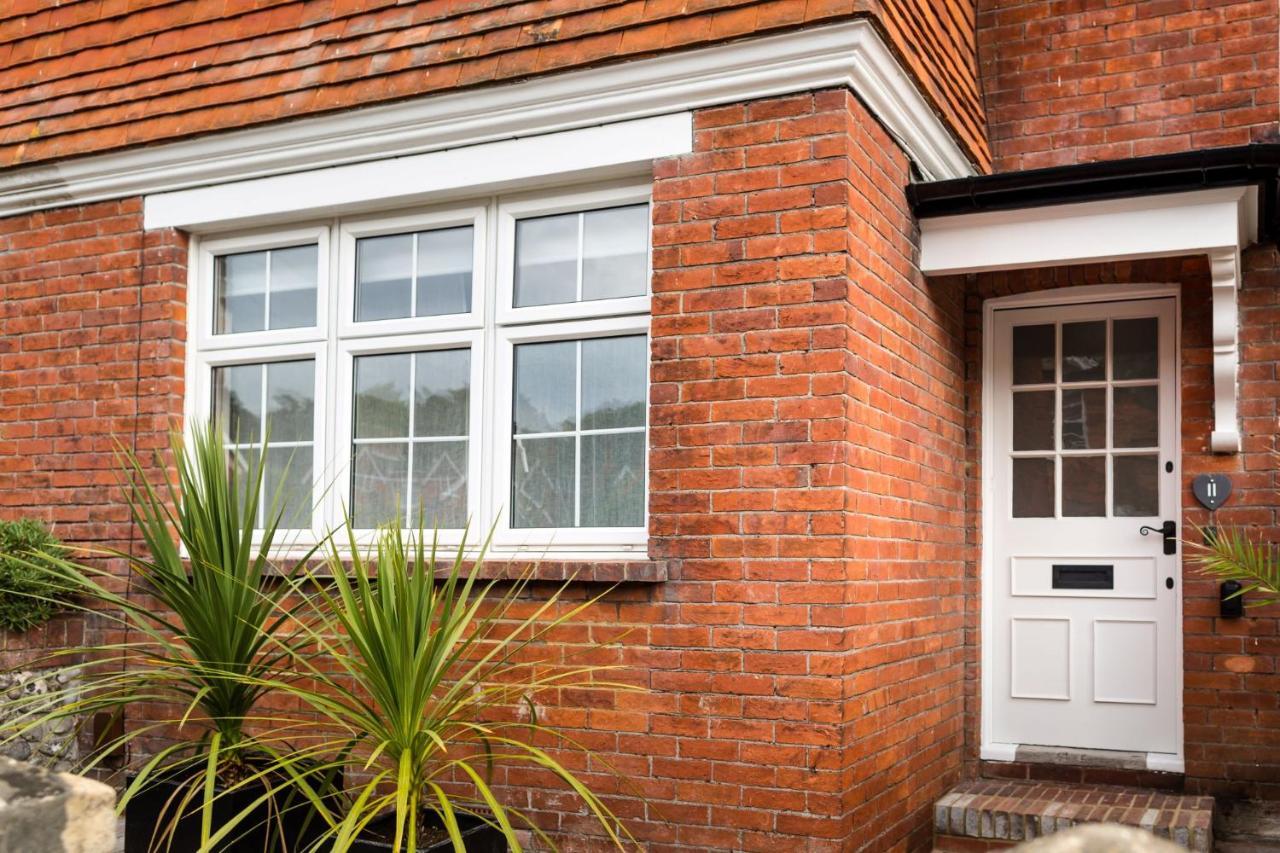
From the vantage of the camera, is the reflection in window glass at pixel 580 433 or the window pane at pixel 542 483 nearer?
the reflection in window glass at pixel 580 433

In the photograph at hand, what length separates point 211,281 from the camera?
615cm

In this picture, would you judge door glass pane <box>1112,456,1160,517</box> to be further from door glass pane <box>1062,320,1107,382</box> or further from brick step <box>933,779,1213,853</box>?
brick step <box>933,779,1213,853</box>

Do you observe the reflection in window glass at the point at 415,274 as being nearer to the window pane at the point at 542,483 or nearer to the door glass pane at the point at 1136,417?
the window pane at the point at 542,483

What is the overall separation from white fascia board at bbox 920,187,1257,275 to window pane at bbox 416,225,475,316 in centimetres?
189

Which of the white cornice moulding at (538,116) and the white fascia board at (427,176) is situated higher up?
the white cornice moulding at (538,116)

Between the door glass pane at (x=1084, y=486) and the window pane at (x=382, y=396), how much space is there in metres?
2.97

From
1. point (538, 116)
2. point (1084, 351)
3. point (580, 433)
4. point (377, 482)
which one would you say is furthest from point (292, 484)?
point (1084, 351)

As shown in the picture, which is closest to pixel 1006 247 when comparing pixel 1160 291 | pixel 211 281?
pixel 1160 291

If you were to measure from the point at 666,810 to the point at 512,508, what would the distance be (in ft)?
4.39

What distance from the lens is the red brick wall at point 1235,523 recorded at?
5.57 meters

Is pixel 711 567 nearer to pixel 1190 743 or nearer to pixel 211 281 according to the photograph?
pixel 1190 743

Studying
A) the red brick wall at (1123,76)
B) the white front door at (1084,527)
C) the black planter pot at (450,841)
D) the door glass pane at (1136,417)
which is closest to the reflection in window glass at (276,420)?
the black planter pot at (450,841)

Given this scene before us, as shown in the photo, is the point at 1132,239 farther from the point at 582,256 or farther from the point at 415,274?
the point at 415,274

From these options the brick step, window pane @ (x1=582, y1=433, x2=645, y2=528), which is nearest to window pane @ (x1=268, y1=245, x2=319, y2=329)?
window pane @ (x1=582, y1=433, x2=645, y2=528)
